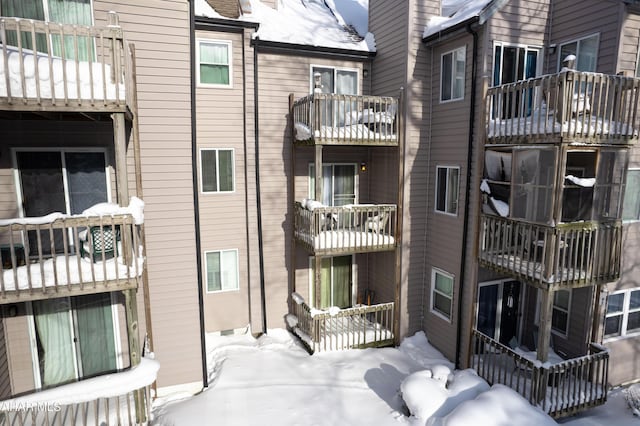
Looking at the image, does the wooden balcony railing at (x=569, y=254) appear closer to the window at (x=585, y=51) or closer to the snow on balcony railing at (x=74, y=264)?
the window at (x=585, y=51)

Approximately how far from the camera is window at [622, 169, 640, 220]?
879 cm

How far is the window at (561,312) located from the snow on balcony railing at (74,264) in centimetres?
992

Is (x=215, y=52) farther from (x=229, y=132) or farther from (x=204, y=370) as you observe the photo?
(x=204, y=370)

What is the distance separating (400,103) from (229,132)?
486 cm

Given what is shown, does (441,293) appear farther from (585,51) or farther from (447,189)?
(585,51)

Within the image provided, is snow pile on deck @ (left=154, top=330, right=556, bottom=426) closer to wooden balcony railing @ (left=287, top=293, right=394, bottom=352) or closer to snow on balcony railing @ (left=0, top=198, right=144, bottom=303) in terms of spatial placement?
wooden balcony railing @ (left=287, top=293, right=394, bottom=352)

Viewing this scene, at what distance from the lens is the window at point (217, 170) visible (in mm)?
10477

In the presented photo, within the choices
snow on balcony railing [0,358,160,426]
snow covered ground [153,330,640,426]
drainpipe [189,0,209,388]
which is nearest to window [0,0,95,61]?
drainpipe [189,0,209,388]

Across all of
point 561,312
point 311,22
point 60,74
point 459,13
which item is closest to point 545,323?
point 561,312

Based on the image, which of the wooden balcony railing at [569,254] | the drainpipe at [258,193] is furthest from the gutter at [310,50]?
the wooden balcony railing at [569,254]

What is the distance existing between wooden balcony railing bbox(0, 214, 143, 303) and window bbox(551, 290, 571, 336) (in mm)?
9934

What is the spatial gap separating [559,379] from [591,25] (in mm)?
7959

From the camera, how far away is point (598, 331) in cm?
884

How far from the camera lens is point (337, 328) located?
1111cm
